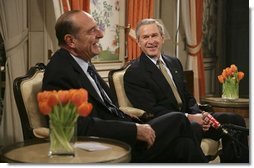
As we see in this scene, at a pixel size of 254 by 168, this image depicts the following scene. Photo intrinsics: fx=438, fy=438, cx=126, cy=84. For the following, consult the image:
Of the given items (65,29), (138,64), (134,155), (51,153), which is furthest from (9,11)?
(138,64)

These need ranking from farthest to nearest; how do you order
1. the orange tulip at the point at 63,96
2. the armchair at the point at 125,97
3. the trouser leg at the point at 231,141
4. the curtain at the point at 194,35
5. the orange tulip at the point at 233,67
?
1. the armchair at the point at 125,97
2. the curtain at the point at 194,35
3. the orange tulip at the point at 233,67
4. the trouser leg at the point at 231,141
5. the orange tulip at the point at 63,96

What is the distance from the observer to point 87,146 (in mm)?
1036

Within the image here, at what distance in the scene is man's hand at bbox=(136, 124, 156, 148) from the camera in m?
1.17

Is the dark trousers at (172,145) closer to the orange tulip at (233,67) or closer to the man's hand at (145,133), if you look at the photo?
the man's hand at (145,133)

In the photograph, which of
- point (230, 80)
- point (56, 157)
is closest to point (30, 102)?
point (56, 157)

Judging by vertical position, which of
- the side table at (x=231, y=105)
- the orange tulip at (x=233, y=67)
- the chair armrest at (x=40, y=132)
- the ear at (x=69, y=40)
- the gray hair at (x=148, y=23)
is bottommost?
the chair armrest at (x=40, y=132)

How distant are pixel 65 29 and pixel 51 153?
38 cm

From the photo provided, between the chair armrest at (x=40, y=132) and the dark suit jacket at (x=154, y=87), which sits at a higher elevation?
the dark suit jacket at (x=154, y=87)

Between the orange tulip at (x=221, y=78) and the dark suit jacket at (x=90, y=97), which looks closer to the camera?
the dark suit jacket at (x=90, y=97)

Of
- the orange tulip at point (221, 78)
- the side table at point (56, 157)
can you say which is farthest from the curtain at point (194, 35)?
the side table at point (56, 157)

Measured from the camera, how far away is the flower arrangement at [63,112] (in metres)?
0.93

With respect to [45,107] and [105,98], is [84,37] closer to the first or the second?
[105,98]

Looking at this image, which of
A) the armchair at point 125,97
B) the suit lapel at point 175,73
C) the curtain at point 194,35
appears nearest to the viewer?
the curtain at point 194,35

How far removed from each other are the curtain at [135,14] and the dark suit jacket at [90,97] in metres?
0.45
